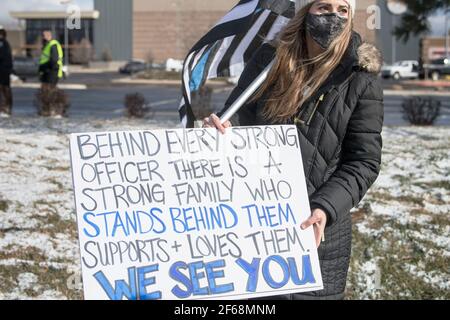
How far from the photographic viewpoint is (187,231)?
106 inches

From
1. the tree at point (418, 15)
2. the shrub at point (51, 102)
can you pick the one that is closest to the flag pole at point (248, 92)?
the shrub at point (51, 102)

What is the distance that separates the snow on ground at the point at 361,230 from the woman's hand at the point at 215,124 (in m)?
2.43

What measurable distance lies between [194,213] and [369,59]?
83 centimetres

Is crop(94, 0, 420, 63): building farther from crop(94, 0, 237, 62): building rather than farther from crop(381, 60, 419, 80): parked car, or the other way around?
crop(381, 60, 419, 80): parked car

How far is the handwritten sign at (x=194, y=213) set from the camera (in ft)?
8.70

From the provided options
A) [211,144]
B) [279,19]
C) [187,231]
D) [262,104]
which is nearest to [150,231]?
[187,231]

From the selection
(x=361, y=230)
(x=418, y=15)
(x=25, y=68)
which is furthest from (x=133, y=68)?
(x=361, y=230)

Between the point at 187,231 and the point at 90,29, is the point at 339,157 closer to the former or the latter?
the point at 187,231

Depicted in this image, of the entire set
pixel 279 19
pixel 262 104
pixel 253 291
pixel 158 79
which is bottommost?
pixel 158 79

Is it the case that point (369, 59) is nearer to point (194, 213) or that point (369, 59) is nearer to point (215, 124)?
point (215, 124)

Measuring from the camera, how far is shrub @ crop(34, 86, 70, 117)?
42.8ft

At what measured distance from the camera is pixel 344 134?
2.71 meters

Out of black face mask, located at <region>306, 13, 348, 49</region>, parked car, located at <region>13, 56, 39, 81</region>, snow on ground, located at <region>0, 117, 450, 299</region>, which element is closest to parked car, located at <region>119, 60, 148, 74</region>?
parked car, located at <region>13, 56, 39, 81</region>
